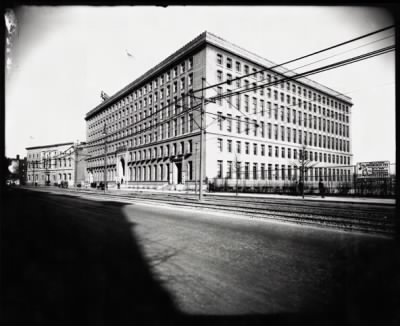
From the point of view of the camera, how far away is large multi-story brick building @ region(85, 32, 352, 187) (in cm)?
3719

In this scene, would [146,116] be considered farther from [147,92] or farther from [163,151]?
Result: [163,151]

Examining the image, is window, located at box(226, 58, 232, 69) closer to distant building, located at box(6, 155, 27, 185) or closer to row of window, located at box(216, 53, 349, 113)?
row of window, located at box(216, 53, 349, 113)

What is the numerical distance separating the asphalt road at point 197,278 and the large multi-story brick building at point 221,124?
21971 mm

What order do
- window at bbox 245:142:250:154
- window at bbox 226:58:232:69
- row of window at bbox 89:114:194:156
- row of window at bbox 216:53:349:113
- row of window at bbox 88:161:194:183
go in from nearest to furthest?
row of window at bbox 88:161:194:183 → row of window at bbox 216:53:349:113 → window at bbox 226:58:232:69 → row of window at bbox 89:114:194:156 → window at bbox 245:142:250:154

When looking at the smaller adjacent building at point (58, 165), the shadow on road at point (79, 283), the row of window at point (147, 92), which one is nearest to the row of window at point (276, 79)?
the row of window at point (147, 92)

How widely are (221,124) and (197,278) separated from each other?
117 feet

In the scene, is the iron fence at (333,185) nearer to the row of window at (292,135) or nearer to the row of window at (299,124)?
the row of window at (299,124)

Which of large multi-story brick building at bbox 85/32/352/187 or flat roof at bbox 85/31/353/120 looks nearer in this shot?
flat roof at bbox 85/31/353/120

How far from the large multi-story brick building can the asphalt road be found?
21971 mm

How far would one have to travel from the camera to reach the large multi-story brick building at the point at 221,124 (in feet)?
122

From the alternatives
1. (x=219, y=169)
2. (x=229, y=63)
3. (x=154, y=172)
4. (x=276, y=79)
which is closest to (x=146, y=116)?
(x=154, y=172)

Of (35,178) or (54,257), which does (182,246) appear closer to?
(54,257)

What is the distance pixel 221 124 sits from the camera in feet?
126

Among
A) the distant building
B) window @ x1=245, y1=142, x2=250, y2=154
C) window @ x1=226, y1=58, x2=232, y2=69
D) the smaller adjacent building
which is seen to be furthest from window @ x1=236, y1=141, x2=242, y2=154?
the smaller adjacent building
